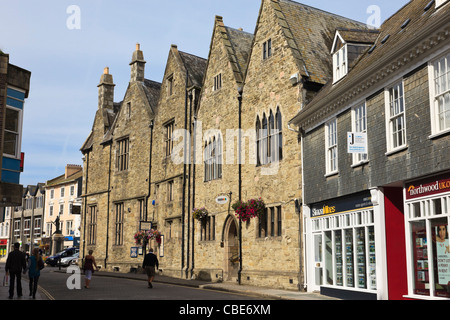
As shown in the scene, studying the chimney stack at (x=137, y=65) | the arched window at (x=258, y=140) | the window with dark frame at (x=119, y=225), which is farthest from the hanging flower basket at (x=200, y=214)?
the chimney stack at (x=137, y=65)

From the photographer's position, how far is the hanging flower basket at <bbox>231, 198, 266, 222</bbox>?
71.6 feet

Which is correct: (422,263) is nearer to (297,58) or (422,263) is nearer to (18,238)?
(297,58)

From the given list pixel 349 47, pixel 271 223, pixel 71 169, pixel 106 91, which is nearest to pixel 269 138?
pixel 271 223

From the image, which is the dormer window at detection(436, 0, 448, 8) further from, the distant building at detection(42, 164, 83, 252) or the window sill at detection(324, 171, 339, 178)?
the distant building at detection(42, 164, 83, 252)

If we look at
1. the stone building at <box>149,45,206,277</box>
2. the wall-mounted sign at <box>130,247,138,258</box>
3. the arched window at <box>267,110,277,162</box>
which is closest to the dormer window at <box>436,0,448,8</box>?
the arched window at <box>267,110,277,162</box>

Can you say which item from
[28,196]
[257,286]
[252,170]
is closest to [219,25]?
[252,170]

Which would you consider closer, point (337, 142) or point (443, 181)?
point (443, 181)

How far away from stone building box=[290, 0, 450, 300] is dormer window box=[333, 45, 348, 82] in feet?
0.17

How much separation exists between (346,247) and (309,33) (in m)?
10.7

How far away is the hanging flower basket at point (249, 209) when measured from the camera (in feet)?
71.6

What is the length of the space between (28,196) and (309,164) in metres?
68.0

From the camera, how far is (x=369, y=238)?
15.1 m

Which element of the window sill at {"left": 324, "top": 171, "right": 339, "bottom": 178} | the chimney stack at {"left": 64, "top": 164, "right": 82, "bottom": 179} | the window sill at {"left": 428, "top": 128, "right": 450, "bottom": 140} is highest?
the chimney stack at {"left": 64, "top": 164, "right": 82, "bottom": 179}

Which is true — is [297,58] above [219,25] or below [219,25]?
below
